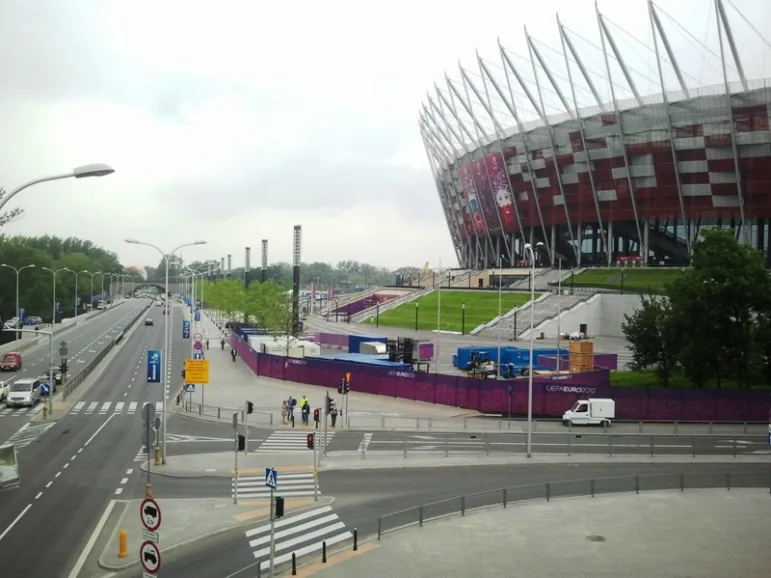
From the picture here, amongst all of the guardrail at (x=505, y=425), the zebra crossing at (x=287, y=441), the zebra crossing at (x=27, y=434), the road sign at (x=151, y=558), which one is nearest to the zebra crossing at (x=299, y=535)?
the road sign at (x=151, y=558)

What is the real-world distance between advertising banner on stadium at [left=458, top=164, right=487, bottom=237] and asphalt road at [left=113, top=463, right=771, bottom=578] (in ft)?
349

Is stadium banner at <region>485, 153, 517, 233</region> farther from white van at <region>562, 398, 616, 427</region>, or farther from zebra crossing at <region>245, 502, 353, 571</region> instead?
zebra crossing at <region>245, 502, 353, 571</region>

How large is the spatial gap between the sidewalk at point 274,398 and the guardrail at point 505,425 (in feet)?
5.11

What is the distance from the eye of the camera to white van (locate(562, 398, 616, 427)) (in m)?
39.4

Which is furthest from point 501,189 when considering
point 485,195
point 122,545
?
point 122,545

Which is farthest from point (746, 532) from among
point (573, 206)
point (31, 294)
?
point (31, 294)

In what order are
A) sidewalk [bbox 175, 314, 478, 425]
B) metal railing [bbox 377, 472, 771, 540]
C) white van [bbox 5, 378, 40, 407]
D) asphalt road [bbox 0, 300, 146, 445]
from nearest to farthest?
metal railing [bbox 377, 472, 771, 540] → asphalt road [bbox 0, 300, 146, 445] → sidewalk [bbox 175, 314, 478, 425] → white van [bbox 5, 378, 40, 407]

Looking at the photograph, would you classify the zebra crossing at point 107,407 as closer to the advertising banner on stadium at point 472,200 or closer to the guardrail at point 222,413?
the guardrail at point 222,413

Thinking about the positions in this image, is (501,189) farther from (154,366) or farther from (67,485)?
(67,485)

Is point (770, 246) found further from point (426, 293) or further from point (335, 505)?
point (335, 505)

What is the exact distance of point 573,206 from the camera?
112250 millimetres

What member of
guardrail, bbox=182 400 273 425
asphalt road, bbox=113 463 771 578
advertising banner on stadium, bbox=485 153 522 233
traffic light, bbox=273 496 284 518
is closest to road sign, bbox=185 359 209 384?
guardrail, bbox=182 400 273 425

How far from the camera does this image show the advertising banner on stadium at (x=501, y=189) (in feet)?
398

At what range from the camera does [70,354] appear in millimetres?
75375
